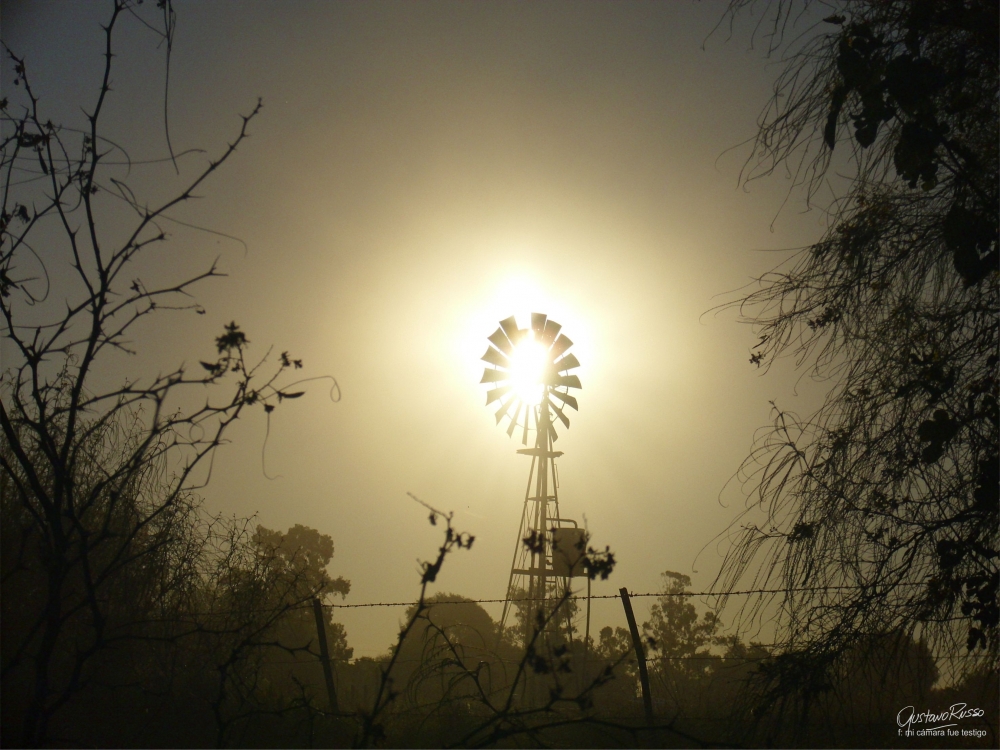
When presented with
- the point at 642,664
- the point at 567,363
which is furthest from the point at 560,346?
the point at 642,664

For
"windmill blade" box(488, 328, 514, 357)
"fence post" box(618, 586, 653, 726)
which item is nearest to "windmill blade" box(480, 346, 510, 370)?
"windmill blade" box(488, 328, 514, 357)

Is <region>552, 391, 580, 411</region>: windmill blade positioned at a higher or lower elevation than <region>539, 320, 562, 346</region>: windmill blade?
lower

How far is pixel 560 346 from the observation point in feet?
44.3

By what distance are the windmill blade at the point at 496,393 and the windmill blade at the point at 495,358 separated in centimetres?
55

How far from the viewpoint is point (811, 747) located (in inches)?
141

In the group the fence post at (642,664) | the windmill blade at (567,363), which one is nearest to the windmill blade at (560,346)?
the windmill blade at (567,363)

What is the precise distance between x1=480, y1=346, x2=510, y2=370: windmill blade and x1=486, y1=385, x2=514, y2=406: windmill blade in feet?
1.80

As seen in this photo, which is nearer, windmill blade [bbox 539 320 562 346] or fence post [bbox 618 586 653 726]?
fence post [bbox 618 586 653 726]

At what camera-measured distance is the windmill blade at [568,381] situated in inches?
539

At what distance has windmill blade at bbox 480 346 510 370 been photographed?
13.4 meters

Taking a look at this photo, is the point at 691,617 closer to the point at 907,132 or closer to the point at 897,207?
the point at 897,207

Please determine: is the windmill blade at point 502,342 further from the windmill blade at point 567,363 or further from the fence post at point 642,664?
the fence post at point 642,664

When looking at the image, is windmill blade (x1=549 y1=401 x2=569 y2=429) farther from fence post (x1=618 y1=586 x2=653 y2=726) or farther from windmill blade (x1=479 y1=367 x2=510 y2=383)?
fence post (x1=618 y1=586 x2=653 y2=726)

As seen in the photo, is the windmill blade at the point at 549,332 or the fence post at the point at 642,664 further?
the windmill blade at the point at 549,332
